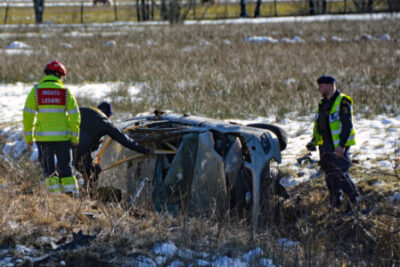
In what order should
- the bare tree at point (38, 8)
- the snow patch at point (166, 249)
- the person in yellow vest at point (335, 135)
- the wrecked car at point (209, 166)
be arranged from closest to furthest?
the snow patch at point (166, 249) < the wrecked car at point (209, 166) < the person in yellow vest at point (335, 135) < the bare tree at point (38, 8)

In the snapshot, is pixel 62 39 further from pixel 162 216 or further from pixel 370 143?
pixel 162 216

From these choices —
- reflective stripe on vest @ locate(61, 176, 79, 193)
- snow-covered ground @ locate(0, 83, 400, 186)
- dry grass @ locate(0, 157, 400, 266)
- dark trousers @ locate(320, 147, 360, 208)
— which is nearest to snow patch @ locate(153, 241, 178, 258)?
dry grass @ locate(0, 157, 400, 266)

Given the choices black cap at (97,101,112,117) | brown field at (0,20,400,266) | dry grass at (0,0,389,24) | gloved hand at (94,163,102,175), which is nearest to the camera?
brown field at (0,20,400,266)

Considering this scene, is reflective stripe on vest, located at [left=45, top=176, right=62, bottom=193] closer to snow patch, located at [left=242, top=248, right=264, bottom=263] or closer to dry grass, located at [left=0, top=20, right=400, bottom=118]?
snow patch, located at [left=242, top=248, right=264, bottom=263]

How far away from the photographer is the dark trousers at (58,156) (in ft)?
Answer: 23.1

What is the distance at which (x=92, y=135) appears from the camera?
7.39 meters

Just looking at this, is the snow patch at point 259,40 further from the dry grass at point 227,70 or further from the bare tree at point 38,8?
the bare tree at point 38,8

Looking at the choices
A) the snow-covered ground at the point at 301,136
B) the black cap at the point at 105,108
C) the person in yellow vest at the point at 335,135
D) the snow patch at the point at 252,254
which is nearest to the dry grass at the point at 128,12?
the snow-covered ground at the point at 301,136

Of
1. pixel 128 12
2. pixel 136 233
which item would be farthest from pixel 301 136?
pixel 128 12

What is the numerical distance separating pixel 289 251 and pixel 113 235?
1631mm

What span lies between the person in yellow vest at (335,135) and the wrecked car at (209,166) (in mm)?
563

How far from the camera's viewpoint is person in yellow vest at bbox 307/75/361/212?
6.47 meters

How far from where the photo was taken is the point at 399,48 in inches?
765

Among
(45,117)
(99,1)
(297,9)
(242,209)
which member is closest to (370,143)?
(242,209)
